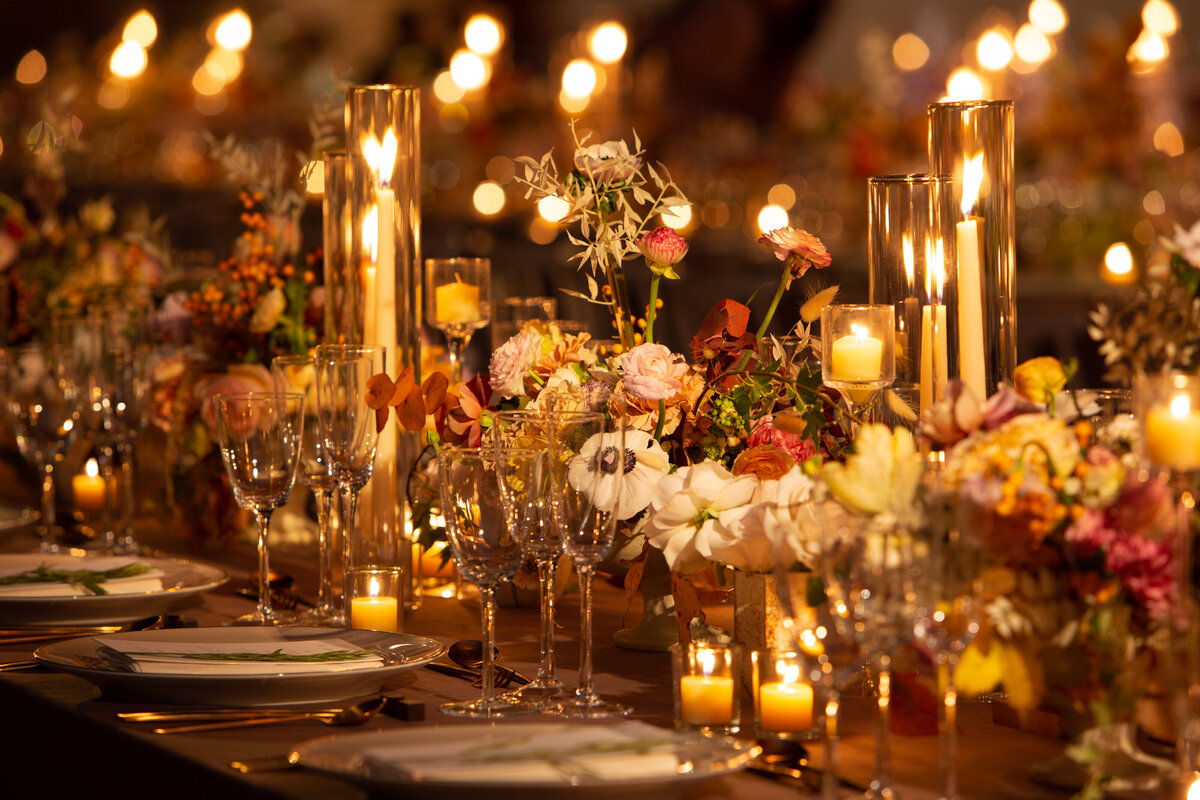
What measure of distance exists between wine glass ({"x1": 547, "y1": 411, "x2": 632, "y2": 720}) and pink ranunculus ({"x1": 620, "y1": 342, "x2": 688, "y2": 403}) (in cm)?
16

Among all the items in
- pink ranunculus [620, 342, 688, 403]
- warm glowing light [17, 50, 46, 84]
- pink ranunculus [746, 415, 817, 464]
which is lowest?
pink ranunculus [746, 415, 817, 464]

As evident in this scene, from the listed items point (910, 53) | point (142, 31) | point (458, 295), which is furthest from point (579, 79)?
point (458, 295)

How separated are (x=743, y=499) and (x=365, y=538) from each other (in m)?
0.62

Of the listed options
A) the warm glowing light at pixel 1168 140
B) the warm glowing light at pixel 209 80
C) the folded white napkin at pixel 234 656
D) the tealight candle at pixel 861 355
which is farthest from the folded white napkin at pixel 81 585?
the warm glowing light at pixel 209 80

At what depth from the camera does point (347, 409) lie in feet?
5.40

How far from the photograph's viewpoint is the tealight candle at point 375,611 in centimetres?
159

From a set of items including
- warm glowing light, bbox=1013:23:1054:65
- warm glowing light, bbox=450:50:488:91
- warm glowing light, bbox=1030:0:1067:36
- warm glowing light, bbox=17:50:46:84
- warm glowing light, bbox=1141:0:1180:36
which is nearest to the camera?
warm glowing light, bbox=1141:0:1180:36

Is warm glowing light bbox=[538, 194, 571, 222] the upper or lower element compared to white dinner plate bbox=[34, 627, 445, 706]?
upper

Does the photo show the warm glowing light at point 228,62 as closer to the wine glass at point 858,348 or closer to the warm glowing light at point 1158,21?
the warm glowing light at point 1158,21

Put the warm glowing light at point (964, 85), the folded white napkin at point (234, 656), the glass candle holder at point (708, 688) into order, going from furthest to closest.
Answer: the warm glowing light at point (964, 85), the folded white napkin at point (234, 656), the glass candle holder at point (708, 688)

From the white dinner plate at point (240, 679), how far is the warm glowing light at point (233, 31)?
5.72m

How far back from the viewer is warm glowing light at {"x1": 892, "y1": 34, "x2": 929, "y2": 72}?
6.45 m

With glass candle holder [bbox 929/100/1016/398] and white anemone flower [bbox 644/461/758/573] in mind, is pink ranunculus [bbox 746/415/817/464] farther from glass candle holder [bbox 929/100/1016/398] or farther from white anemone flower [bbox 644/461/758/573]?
glass candle holder [bbox 929/100/1016/398]

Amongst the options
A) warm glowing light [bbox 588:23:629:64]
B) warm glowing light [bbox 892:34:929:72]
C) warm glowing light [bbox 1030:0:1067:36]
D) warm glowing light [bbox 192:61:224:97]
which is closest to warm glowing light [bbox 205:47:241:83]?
warm glowing light [bbox 192:61:224:97]
